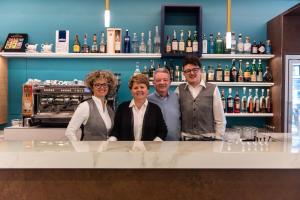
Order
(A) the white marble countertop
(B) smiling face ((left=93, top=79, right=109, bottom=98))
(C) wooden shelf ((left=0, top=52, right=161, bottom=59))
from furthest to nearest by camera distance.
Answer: (C) wooden shelf ((left=0, top=52, right=161, bottom=59))
(B) smiling face ((left=93, top=79, right=109, bottom=98))
(A) the white marble countertop

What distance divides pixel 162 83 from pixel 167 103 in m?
0.15

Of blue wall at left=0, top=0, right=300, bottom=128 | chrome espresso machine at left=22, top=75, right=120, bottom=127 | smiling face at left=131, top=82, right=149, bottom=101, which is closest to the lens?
smiling face at left=131, top=82, right=149, bottom=101

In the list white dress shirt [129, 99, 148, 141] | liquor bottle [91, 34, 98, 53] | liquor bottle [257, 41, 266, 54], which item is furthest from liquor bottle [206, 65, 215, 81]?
white dress shirt [129, 99, 148, 141]

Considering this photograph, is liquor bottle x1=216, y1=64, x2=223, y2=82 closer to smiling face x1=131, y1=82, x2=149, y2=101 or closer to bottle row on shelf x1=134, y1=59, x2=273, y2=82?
bottle row on shelf x1=134, y1=59, x2=273, y2=82

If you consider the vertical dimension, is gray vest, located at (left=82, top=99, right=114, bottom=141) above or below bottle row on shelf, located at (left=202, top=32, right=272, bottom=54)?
below

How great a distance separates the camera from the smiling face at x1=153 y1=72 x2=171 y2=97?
271 cm

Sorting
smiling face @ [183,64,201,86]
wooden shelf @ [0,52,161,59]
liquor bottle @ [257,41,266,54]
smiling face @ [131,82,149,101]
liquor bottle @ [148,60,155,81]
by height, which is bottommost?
smiling face @ [131,82,149,101]

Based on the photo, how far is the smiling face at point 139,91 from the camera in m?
2.42

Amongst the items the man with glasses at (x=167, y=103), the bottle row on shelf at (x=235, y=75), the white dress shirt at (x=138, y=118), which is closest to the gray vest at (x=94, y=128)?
the white dress shirt at (x=138, y=118)

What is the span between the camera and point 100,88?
103 inches

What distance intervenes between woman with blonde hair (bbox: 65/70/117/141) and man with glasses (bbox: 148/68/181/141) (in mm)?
375

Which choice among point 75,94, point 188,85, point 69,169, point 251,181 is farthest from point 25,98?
point 251,181

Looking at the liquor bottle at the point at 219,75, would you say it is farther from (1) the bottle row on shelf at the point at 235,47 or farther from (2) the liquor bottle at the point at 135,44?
(2) the liquor bottle at the point at 135,44

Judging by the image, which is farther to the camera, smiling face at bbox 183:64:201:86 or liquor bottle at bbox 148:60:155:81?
liquor bottle at bbox 148:60:155:81
